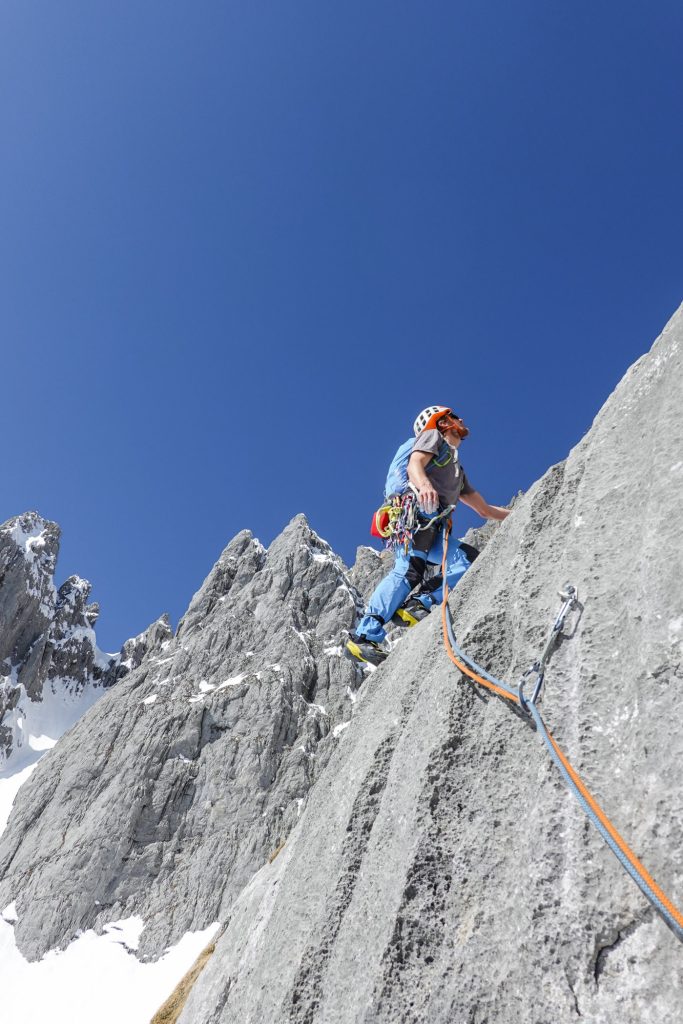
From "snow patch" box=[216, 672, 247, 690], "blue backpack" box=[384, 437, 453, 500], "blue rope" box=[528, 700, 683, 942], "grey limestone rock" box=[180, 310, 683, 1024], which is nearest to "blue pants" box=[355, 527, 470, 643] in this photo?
"blue backpack" box=[384, 437, 453, 500]

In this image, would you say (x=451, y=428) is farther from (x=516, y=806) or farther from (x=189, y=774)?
(x=189, y=774)

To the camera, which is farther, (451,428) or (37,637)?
(37,637)

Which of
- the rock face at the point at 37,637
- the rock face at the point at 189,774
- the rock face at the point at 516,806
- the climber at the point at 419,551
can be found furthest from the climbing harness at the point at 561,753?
the rock face at the point at 37,637

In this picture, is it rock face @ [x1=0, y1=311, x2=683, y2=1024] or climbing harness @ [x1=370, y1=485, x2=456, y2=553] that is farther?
climbing harness @ [x1=370, y1=485, x2=456, y2=553]

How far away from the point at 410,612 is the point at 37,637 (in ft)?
397

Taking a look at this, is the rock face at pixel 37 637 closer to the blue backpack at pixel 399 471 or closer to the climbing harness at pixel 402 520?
the climbing harness at pixel 402 520

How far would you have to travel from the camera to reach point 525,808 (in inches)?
155

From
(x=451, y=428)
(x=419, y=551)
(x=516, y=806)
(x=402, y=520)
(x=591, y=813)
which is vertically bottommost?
(x=591, y=813)

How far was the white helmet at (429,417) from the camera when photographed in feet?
30.5

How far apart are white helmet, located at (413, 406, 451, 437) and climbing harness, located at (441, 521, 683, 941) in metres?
4.20

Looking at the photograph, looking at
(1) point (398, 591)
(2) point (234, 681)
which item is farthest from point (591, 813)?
(2) point (234, 681)

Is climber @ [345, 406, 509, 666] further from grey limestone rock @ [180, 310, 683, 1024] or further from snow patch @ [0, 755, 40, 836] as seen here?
snow patch @ [0, 755, 40, 836]

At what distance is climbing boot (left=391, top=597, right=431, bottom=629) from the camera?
369 inches

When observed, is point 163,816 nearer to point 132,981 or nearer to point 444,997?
point 132,981
